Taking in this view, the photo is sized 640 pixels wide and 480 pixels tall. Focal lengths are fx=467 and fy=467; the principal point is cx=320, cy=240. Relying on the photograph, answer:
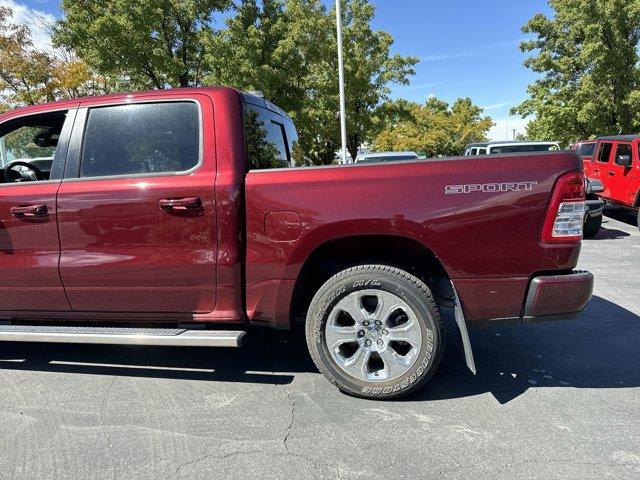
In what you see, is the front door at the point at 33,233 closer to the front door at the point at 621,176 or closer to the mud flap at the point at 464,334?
the mud flap at the point at 464,334

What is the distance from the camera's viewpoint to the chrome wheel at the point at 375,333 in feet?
9.62

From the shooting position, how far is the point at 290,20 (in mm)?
18438

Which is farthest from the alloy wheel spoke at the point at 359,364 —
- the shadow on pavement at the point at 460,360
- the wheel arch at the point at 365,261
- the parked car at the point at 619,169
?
the parked car at the point at 619,169

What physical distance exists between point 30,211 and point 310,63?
55.0 feet

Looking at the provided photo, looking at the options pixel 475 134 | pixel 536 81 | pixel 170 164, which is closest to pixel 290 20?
pixel 536 81

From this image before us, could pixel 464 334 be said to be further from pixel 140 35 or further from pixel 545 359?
pixel 140 35

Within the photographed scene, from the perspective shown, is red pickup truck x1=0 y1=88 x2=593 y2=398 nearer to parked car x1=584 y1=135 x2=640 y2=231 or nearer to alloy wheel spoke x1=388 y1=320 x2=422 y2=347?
alloy wheel spoke x1=388 y1=320 x2=422 y2=347

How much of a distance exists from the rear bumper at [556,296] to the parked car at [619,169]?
8.57 metres

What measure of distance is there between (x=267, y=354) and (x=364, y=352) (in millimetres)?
1131

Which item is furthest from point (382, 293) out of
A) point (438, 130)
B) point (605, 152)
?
point (438, 130)

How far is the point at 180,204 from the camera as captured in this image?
298 centimetres

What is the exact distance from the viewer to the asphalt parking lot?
7.89ft

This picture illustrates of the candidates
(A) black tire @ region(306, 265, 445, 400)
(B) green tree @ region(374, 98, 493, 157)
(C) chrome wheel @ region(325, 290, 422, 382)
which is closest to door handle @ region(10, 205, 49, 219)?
(A) black tire @ region(306, 265, 445, 400)

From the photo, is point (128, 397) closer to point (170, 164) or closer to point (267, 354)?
point (267, 354)
